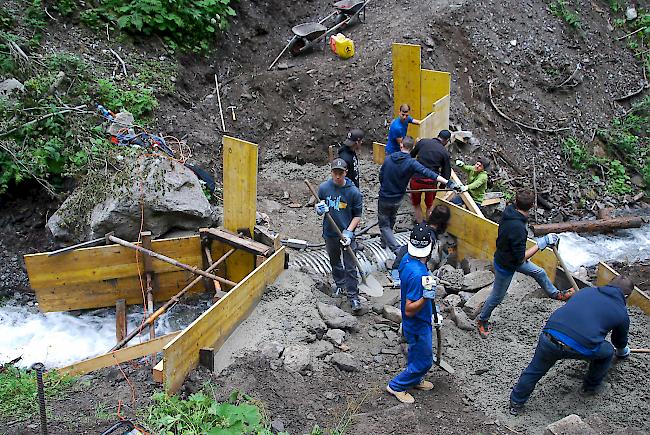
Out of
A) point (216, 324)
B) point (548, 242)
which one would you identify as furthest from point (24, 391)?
point (548, 242)

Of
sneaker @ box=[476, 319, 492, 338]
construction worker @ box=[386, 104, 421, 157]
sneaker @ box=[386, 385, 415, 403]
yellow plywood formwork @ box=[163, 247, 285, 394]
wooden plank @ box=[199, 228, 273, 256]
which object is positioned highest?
construction worker @ box=[386, 104, 421, 157]

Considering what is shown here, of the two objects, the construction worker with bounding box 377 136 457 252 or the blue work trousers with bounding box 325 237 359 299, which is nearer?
the blue work trousers with bounding box 325 237 359 299

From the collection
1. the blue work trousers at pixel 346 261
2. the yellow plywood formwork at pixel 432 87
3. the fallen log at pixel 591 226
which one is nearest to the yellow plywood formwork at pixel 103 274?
the blue work trousers at pixel 346 261

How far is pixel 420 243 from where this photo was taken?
5102 mm

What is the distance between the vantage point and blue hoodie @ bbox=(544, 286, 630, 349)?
4.96 meters

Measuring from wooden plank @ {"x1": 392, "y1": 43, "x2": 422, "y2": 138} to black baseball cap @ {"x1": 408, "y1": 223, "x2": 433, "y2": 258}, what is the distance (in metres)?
5.05

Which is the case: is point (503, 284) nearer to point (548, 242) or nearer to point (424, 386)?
point (548, 242)

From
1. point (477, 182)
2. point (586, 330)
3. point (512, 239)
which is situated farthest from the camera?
point (477, 182)

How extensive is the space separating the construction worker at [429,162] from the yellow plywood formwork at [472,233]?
307 mm

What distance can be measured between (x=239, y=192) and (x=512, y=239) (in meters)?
3.32

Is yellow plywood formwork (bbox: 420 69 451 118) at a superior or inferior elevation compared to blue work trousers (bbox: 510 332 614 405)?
superior

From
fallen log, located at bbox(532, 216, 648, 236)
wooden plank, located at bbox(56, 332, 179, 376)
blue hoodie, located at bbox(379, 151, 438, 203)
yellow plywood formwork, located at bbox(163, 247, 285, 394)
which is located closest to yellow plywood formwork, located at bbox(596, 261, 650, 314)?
blue hoodie, located at bbox(379, 151, 438, 203)

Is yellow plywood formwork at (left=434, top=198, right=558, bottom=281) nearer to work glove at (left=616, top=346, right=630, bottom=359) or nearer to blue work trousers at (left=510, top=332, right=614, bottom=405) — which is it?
work glove at (left=616, top=346, right=630, bottom=359)

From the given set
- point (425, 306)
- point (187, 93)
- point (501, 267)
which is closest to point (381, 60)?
point (187, 93)
